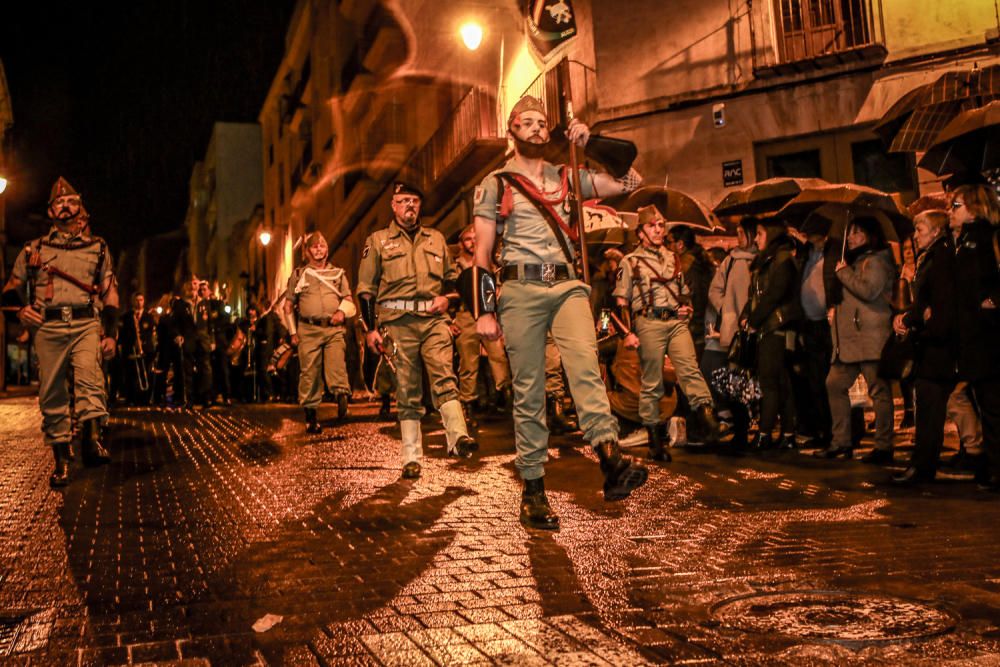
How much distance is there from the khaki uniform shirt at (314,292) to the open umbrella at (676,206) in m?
3.94

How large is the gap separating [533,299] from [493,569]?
1741 mm

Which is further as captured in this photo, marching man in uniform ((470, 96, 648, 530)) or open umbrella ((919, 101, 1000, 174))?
open umbrella ((919, 101, 1000, 174))

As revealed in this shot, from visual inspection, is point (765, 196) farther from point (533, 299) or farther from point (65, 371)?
point (65, 371)

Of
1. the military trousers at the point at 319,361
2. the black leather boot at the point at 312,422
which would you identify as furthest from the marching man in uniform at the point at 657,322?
the black leather boot at the point at 312,422

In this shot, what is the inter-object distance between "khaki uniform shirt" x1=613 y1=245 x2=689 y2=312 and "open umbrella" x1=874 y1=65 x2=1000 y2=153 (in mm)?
3497

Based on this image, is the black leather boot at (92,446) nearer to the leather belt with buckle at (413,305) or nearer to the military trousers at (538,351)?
the leather belt with buckle at (413,305)

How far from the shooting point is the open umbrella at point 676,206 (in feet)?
41.2

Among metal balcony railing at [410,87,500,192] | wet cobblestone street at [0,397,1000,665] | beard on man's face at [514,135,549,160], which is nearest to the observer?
wet cobblestone street at [0,397,1000,665]

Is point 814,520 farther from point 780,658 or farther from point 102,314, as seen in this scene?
point 102,314

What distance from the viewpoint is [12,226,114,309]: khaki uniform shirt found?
862cm

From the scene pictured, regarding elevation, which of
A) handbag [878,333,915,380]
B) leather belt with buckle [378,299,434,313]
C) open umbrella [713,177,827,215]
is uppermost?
open umbrella [713,177,827,215]

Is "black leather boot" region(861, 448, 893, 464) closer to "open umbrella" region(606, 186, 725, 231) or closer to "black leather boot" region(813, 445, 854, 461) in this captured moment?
"black leather boot" region(813, 445, 854, 461)

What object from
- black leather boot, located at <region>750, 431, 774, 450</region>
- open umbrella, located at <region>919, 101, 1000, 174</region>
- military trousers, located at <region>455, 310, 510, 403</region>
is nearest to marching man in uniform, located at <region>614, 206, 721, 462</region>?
black leather boot, located at <region>750, 431, 774, 450</region>

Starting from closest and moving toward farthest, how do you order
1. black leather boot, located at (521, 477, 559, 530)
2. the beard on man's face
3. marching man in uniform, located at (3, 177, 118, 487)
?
black leather boot, located at (521, 477, 559, 530)
the beard on man's face
marching man in uniform, located at (3, 177, 118, 487)
